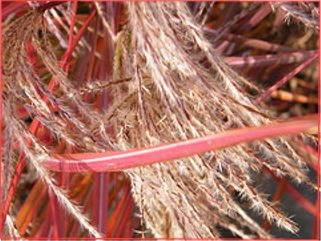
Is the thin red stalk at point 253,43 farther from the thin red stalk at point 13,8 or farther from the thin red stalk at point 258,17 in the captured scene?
the thin red stalk at point 13,8

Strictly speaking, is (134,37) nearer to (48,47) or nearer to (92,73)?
(48,47)

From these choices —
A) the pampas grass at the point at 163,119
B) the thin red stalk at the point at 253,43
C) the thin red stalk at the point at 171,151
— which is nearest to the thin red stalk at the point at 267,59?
the thin red stalk at the point at 253,43

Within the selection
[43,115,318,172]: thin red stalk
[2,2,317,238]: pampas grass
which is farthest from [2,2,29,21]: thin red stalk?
[43,115,318,172]: thin red stalk

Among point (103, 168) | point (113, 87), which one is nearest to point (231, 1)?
point (113, 87)

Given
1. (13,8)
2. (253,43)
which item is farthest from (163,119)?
(253,43)

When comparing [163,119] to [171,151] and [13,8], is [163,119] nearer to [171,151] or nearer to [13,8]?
[171,151]

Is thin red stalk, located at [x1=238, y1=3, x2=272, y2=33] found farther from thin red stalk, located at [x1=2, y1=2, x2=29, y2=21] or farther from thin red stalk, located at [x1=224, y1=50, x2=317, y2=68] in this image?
thin red stalk, located at [x1=2, y1=2, x2=29, y2=21]
